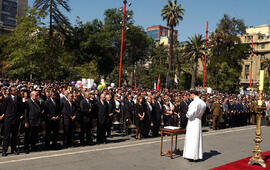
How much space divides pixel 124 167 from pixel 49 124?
3166 mm

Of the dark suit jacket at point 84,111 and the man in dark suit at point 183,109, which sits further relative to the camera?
the man in dark suit at point 183,109

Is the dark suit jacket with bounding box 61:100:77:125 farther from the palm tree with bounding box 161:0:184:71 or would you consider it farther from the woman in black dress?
the palm tree with bounding box 161:0:184:71

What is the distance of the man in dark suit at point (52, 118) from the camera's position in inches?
344

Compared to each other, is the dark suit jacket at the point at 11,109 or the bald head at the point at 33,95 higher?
the bald head at the point at 33,95

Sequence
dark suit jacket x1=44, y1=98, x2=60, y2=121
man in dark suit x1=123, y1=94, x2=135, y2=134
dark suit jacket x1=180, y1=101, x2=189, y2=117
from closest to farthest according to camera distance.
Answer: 1. dark suit jacket x1=44, y1=98, x2=60, y2=121
2. man in dark suit x1=123, y1=94, x2=135, y2=134
3. dark suit jacket x1=180, y1=101, x2=189, y2=117

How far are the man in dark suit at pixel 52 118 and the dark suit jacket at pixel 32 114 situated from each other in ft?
1.31

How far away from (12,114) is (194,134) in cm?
528

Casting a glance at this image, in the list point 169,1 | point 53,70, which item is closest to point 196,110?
point 53,70

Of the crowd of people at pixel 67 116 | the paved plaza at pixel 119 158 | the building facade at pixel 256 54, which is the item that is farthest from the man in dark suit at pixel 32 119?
the building facade at pixel 256 54

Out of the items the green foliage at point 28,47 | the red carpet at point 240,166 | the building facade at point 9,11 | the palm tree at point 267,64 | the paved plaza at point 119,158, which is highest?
the building facade at point 9,11

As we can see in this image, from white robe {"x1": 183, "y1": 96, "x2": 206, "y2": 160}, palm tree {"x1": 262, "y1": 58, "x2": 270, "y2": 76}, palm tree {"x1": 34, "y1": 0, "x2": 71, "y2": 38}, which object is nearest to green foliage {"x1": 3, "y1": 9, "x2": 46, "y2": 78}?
palm tree {"x1": 34, "y1": 0, "x2": 71, "y2": 38}

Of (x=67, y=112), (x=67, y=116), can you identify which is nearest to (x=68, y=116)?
(x=67, y=116)

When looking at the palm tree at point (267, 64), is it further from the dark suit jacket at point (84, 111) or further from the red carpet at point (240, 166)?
the dark suit jacket at point (84, 111)

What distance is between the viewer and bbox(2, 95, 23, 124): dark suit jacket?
26.0 feet
